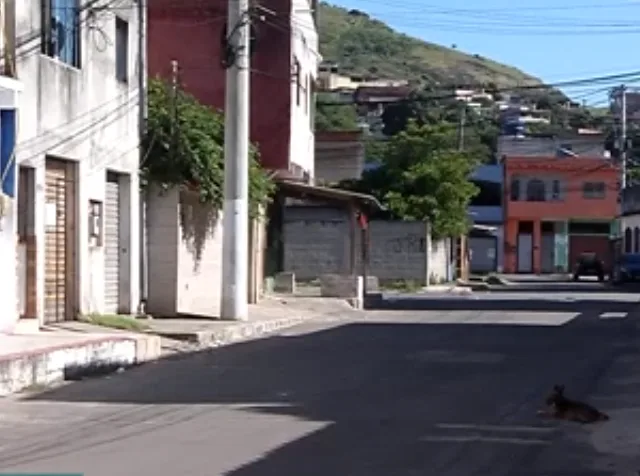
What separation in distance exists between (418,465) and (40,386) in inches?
277

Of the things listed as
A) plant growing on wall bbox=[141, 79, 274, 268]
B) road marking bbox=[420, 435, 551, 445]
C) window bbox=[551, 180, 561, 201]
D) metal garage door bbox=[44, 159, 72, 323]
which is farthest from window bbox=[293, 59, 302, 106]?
window bbox=[551, 180, 561, 201]

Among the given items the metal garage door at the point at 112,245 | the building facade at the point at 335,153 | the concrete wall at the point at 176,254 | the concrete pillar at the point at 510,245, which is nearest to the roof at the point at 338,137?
the building facade at the point at 335,153

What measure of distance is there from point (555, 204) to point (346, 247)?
128 ft

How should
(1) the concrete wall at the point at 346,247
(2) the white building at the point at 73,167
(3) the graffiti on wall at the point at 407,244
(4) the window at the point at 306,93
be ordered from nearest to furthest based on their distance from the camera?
(2) the white building at the point at 73,167 < (4) the window at the point at 306,93 < (1) the concrete wall at the point at 346,247 < (3) the graffiti on wall at the point at 407,244

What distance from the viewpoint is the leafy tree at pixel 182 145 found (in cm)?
2909

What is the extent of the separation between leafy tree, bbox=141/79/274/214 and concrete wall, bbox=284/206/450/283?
13946 mm

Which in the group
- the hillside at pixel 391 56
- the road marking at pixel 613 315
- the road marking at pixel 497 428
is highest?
the hillside at pixel 391 56

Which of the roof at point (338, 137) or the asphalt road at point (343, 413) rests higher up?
the roof at point (338, 137)

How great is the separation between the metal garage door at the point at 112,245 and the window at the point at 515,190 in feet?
207

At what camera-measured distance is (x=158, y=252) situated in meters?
29.5

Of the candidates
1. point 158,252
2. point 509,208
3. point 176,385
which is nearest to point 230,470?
point 176,385

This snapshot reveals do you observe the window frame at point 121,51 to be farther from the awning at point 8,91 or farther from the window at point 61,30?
the awning at point 8,91

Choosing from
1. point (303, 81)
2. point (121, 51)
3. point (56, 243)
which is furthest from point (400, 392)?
point (303, 81)

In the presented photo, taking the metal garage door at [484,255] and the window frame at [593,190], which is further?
the window frame at [593,190]
